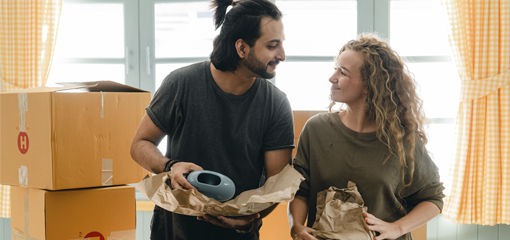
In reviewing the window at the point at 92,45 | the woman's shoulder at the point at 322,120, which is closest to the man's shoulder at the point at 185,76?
the woman's shoulder at the point at 322,120

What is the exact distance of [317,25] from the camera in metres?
2.58

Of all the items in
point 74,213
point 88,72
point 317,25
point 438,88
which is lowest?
point 74,213

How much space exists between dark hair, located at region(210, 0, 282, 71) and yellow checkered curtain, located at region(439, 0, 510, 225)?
1506 mm

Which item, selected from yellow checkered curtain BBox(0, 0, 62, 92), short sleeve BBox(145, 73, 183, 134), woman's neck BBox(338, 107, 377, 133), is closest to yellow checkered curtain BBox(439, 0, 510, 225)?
woman's neck BBox(338, 107, 377, 133)

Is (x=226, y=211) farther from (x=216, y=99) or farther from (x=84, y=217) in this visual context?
(x=84, y=217)

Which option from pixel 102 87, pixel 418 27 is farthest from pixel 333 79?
pixel 418 27

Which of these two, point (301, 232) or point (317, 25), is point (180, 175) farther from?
point (317, 25)

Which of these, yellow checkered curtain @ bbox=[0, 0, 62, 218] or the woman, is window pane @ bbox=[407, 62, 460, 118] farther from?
yellow checkered curtain @ bbox=[0, 0, 62, 218]

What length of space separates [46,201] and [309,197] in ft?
3.15

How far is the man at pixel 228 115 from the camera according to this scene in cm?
122

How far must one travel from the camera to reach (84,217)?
1.52 meters

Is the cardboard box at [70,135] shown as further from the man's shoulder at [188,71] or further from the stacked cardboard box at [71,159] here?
the man's shoulder at [188,71]

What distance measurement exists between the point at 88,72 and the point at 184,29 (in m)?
0.72

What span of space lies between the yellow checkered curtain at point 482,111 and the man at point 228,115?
→ 4.84 ft
